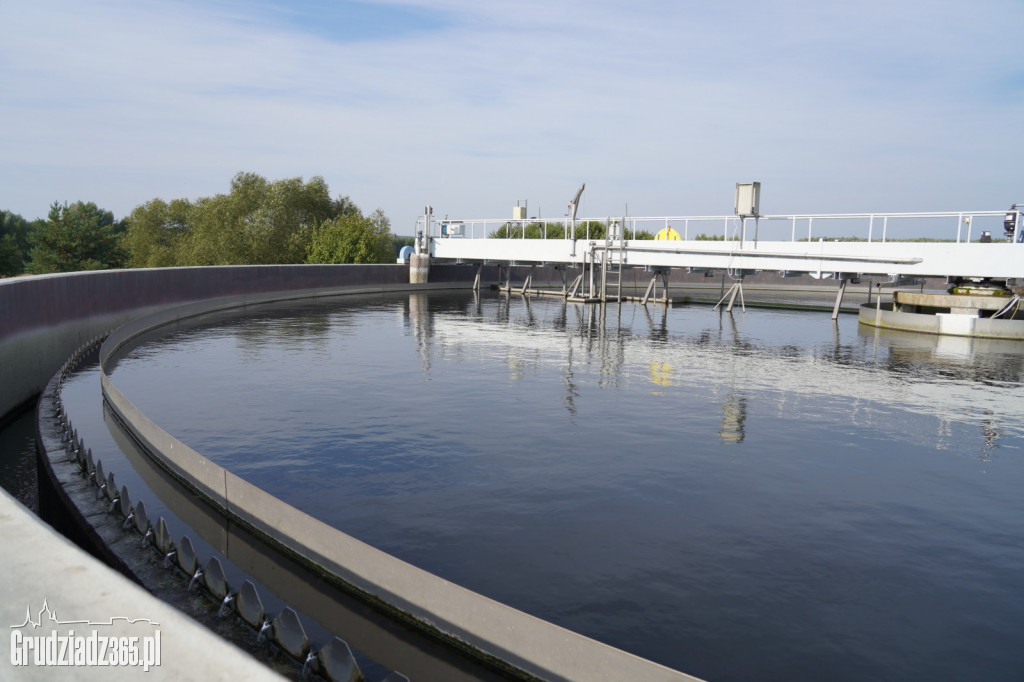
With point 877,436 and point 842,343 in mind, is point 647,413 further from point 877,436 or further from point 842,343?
point 842,343

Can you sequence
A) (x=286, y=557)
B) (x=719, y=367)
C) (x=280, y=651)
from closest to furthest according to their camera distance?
(x=280, y=651), (x=286, y=557), (x=719, y=367)

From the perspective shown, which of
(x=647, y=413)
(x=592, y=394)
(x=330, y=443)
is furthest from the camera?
(x=592, y=394)

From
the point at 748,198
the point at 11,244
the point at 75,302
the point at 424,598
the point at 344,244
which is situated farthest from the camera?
the point at 11,244

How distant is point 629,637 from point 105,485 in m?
6.87

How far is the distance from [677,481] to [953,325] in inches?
1021

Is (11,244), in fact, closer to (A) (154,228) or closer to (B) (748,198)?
(A) (154,228)

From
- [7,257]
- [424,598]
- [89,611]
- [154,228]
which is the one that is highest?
[154,228]

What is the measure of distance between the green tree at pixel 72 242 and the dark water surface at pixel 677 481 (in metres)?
78.5

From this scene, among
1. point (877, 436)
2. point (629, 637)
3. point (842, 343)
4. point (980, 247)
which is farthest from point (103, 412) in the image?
point (980, 247)

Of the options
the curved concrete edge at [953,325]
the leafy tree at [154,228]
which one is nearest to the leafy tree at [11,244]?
the leafy tree at [154,228]

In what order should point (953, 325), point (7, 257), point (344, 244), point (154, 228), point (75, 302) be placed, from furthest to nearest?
point (154, 228), point (7, 257), point (344, 244), point (953, 325), point (75, 302)

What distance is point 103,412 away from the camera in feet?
47.0

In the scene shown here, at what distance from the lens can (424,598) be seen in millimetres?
6617

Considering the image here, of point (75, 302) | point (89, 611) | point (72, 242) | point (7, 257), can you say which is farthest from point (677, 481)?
point (7, 257)
